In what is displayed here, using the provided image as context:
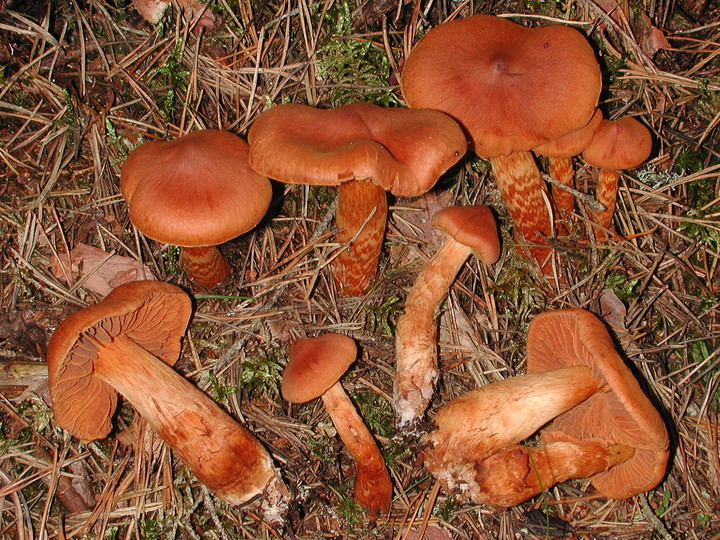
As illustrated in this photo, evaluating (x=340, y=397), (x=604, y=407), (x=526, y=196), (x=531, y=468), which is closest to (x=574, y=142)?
(x=526, y=196)

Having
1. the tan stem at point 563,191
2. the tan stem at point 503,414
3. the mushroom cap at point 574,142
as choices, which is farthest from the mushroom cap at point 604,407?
the mushroom cap at point 574,142

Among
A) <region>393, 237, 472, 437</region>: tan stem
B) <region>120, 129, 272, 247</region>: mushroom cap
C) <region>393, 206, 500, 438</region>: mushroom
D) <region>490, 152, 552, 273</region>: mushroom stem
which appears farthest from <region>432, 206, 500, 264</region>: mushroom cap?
<region>120, 129, 272, 247</region>: mushroom cap

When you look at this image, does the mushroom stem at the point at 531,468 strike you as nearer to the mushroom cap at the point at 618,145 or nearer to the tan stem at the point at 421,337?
the tan stem at the point at 421,337

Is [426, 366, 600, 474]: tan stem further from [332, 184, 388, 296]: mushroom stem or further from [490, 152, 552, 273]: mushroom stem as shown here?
[332, 184, 388, 296]: mushroom stem

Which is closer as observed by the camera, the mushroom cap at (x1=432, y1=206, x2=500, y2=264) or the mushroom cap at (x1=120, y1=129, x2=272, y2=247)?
the mushroom cap at (x1=120, y1=129, x2=272, y2=247)

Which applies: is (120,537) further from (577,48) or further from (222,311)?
(577,48)

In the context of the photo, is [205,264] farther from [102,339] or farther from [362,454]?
[362,454]
